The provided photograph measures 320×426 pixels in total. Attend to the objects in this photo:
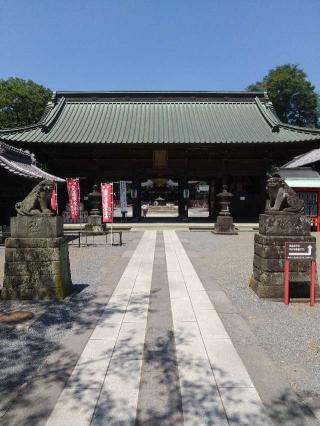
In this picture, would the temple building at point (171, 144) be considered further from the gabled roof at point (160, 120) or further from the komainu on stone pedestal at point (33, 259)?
the komainu on stone pedestal at point (33, 259)

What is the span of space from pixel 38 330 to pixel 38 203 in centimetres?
264

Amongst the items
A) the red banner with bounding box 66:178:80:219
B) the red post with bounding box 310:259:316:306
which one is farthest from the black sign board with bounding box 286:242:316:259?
the red banner with bounding box 66:178:80:219

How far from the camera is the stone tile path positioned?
2.81 metres

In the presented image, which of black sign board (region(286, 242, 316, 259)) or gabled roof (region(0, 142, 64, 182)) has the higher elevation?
gabled roof (region(0, 142, 64, 182))

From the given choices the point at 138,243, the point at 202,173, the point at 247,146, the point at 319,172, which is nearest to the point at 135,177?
the point at 202,173

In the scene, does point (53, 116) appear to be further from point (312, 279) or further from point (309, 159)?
point (312, 279)

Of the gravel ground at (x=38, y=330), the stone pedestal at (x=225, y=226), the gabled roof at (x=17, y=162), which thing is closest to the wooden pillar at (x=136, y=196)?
the gabled roof at (x=17, y=162)

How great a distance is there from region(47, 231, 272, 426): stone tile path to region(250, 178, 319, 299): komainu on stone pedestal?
1298mm

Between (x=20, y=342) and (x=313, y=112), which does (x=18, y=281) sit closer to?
(x=20, y=342)

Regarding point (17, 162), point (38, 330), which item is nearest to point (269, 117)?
point (17, 162)

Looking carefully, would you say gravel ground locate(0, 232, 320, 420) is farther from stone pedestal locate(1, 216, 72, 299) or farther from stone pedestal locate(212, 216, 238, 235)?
stone pedestal locate(212, 216, 238, 235)

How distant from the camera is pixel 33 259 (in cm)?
611

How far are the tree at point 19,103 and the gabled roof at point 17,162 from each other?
20.4 meters

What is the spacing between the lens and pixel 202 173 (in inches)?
862
